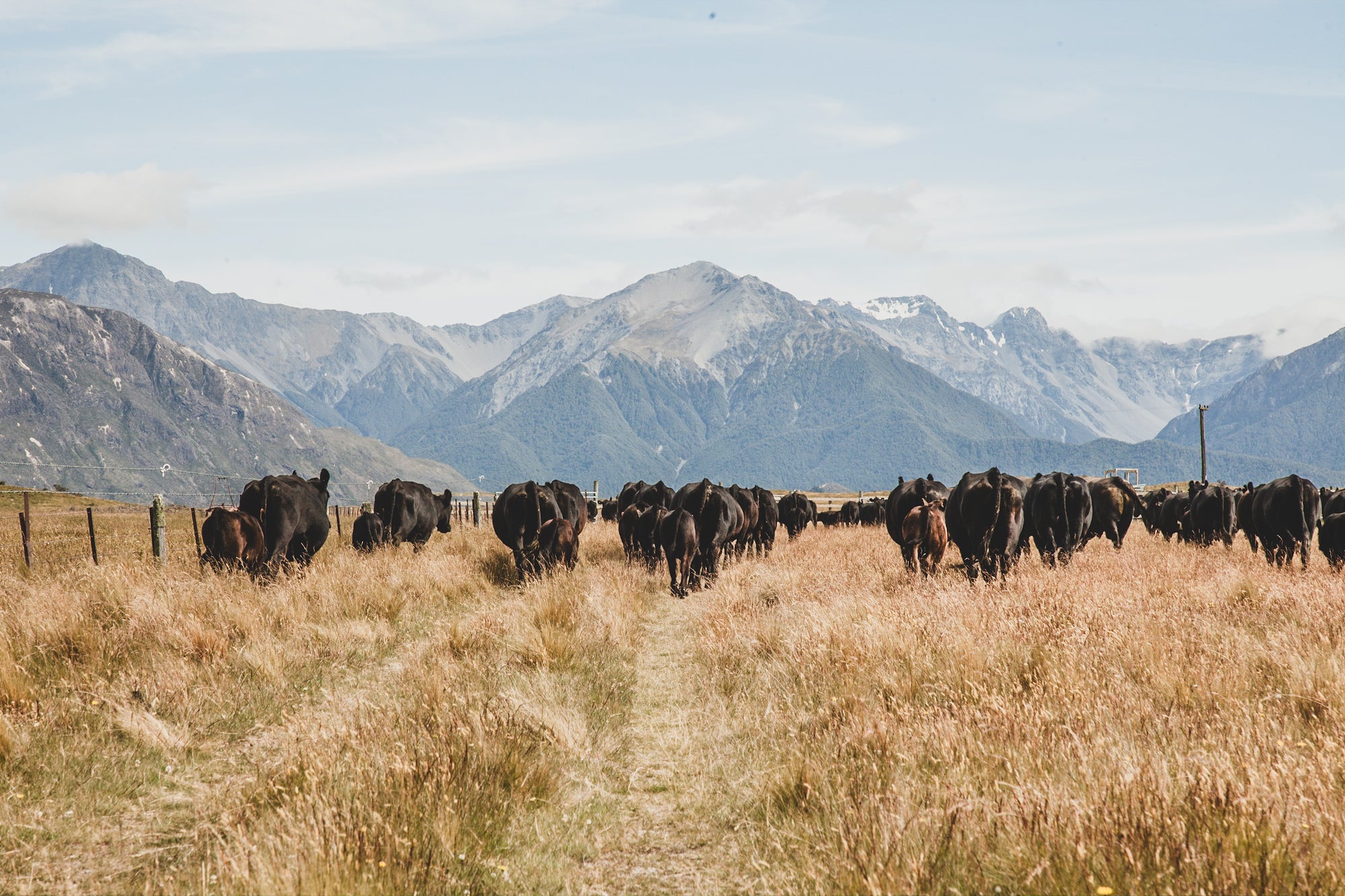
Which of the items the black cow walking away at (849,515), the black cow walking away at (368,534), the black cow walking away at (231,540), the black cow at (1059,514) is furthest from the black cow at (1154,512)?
the black cow walking away at (231,540)

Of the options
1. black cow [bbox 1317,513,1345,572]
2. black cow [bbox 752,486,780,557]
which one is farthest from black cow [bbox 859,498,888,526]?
black cow [bbox 1317,513,1345,572]

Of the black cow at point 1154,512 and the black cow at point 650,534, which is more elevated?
the black cow at point 650,534

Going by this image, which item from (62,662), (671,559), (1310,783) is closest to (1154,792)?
(1310,783)

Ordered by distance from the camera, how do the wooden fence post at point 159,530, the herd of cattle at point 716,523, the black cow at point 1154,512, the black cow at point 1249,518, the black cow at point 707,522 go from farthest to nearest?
the black cow at point 1154,512 → the black cow at point 1249,518 → the black cow at point 707,522 → the wooden fence post at point 159,530 → the herd of cattle at point 716,523

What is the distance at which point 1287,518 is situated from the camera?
1650cm

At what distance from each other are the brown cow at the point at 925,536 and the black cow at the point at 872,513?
80.5ft

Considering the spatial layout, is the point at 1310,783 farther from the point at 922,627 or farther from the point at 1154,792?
the point at 922,627

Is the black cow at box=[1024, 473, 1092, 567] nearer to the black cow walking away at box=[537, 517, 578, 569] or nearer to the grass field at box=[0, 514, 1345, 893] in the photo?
the grass field at box=[0, 514, 1345, 893]

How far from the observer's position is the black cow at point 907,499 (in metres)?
18.1

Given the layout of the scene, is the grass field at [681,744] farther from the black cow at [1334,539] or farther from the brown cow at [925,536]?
the black cow at [1334,539]

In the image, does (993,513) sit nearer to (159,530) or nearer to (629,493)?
(159,530)

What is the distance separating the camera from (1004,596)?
34.4ft

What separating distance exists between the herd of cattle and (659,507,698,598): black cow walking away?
2 cm

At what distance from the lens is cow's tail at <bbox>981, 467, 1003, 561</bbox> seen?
14539mm
